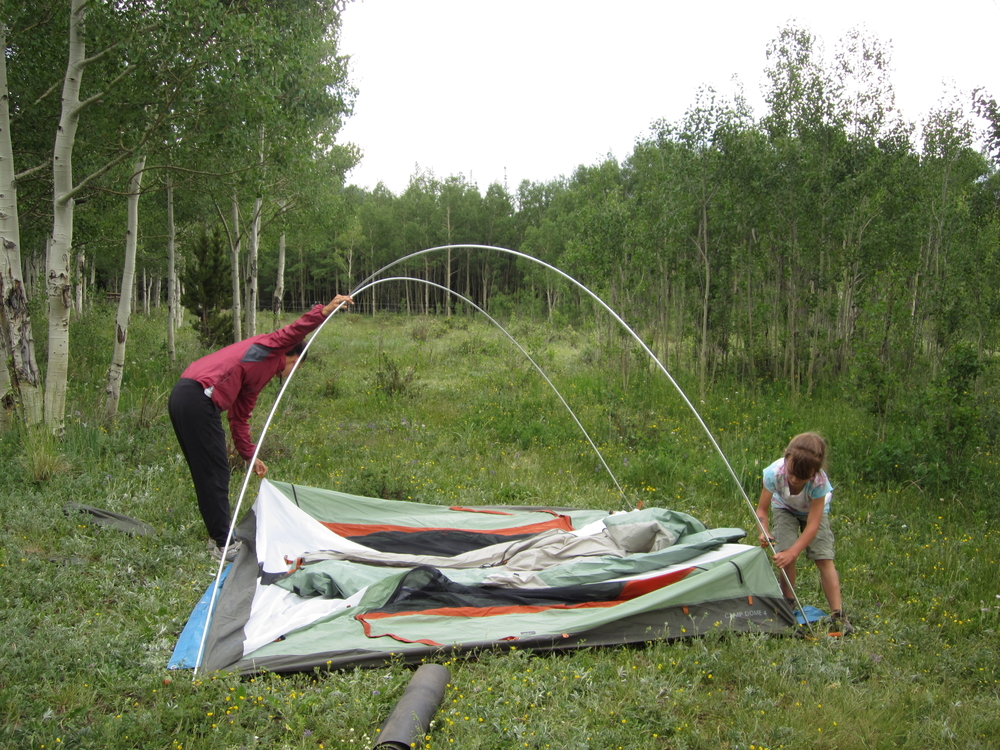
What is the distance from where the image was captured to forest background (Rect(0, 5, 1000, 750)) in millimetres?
3209

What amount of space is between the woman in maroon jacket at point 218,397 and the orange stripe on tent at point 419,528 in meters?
0.89

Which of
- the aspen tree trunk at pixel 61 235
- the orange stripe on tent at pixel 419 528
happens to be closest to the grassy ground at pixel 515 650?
the aspen tree trunk at pixel 61 235

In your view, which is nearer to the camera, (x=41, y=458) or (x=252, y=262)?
(x=41, y=458)

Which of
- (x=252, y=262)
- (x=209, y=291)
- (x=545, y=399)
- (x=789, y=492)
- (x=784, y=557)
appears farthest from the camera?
(x=209, y=291)

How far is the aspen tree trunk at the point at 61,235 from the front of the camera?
6.80m

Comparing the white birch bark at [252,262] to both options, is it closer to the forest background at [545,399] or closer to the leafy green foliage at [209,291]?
the forest background at [545,399]

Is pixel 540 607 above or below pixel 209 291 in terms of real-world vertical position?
below

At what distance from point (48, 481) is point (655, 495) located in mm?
5935

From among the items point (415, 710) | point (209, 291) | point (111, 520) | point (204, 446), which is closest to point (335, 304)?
point (204, 446)

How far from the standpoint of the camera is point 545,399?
10.9 meters

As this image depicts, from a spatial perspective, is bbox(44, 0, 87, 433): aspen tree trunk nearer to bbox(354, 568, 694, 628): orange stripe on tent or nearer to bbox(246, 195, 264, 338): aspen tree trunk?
bbox(354, 568, 694, 628): orange stripe on tent

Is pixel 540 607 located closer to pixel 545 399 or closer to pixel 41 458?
pixel 41 458

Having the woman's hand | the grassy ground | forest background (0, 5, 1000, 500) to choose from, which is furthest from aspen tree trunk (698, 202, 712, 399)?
the woman's hand

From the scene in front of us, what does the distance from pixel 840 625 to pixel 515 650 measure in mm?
2140
